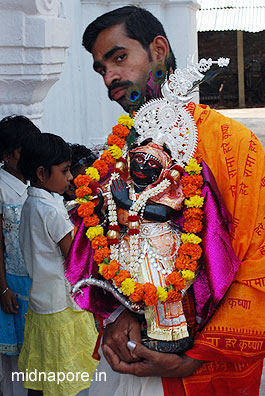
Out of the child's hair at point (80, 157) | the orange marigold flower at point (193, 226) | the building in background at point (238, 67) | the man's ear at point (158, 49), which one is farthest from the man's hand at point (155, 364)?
the building in background at point (238, 67)

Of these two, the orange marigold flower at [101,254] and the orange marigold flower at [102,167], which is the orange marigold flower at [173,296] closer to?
the orange marigold flower at [101,254]

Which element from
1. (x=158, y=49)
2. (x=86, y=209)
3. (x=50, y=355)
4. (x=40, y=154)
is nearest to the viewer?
(x=86, y=209)

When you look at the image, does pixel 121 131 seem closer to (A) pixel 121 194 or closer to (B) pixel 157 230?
(A) pixel 121 194

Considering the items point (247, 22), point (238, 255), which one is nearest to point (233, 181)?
point (238, 255)

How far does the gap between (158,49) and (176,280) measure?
29.1 inches

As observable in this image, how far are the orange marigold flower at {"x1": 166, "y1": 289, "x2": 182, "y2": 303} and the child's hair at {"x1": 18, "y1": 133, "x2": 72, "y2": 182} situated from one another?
145 cm

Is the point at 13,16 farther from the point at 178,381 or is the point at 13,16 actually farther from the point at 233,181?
the point at 178,381

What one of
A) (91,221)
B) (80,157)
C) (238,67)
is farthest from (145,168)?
(238,67)

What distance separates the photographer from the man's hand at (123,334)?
1971 mm

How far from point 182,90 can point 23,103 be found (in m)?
1.66

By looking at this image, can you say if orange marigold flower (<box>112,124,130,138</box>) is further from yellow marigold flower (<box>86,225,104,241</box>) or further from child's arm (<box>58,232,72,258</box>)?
child's arm (<box>58,232,72,258</box>)

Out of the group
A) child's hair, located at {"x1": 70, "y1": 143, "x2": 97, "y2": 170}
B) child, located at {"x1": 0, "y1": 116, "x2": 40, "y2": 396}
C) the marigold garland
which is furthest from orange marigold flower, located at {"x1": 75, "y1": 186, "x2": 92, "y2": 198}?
child's hair, located at {"x1": 70, "y1": 143, "x2": 97, "y2": 170}

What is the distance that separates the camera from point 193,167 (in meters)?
1.95

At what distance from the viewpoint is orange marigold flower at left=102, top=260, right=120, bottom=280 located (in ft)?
6.42
